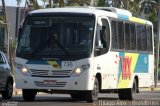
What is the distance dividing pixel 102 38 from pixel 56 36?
1542 mm

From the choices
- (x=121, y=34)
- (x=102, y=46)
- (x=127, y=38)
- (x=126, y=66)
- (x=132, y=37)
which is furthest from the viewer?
(x=132, y=37)

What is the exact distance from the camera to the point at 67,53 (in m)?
22.0

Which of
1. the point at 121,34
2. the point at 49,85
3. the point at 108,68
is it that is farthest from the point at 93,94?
the point at 121,34

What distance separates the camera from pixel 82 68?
21859 mm

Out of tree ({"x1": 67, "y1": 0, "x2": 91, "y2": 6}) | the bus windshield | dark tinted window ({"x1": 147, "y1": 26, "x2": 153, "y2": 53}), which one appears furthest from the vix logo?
tree ({"x1": 67, "y1": 0, "x2": 91, "y2": 6})

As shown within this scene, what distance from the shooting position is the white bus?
71.8 feet

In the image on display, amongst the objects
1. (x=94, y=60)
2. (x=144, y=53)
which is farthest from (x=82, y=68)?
(x=144, y=53)

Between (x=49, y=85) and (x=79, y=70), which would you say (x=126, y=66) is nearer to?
(x=79, y=70)

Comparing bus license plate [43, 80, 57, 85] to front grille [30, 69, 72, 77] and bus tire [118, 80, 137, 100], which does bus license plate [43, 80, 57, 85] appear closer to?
front grille [30, 69, 72, 77]

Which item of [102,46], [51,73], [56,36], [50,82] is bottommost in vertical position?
[50,82]

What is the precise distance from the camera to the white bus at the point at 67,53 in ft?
71.8

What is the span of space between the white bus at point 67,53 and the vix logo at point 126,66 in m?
0.98

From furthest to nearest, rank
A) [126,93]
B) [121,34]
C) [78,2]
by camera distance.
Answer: [78,2] < [126,93] < [121,34]

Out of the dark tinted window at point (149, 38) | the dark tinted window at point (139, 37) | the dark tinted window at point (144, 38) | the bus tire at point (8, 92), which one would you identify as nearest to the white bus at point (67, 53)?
the bus tire at point (8, 92)
